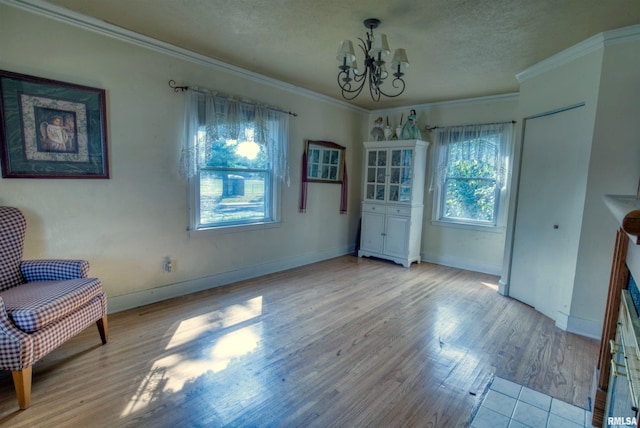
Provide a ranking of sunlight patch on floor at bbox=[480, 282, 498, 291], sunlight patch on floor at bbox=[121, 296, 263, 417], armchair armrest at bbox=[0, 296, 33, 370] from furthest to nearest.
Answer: sunlight patch on floor at bbox=[480, 282, 498, 291] < sunlight patch on floor at bbox=[121, 296, 263, 417] < armchair armrest at bbox=[0, 296, 33, 370]

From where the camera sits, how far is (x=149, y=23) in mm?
2600

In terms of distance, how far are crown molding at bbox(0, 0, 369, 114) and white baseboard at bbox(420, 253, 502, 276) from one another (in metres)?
3.32

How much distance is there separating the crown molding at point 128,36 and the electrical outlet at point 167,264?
199cm

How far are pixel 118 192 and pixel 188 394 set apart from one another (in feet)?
6.19

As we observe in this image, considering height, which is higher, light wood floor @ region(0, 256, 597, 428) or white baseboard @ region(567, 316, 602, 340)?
white baseboard @ region(567, 316, 602, 340)

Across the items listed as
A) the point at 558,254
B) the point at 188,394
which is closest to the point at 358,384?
the point at 188,394

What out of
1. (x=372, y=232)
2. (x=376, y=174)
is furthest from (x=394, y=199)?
(x=372, y=232)

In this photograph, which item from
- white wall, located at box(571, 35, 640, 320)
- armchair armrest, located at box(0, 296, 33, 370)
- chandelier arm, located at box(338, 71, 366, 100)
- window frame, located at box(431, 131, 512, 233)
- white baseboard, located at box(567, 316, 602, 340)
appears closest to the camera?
armchair armrest, located at box(0, 296, 33, 370)

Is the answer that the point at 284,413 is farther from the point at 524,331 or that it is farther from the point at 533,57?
the point at 533,57

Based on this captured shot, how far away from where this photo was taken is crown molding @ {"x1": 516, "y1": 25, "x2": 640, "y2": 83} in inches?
95.4

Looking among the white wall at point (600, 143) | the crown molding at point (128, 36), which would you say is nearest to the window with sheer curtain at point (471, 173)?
the white wall at point (600, 143)

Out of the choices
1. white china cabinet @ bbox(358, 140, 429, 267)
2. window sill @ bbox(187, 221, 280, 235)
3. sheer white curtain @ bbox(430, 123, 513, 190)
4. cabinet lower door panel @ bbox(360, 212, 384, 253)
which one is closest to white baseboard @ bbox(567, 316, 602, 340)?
sheer white curtain @ bbox(430, 123, 513, 190)

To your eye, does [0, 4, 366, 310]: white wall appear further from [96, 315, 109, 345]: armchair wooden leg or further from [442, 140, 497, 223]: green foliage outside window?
[442, 140, 497, 223]: green foliage outside window

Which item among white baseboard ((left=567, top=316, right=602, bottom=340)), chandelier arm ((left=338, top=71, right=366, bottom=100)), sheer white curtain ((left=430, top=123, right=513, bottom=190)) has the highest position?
chandelier arm ((left=338, top=71, right=366, bottom=100))
